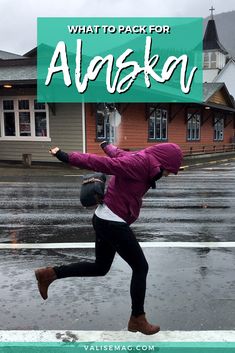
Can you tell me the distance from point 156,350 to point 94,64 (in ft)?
61.0

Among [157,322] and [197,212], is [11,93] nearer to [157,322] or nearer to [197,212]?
[197,212]

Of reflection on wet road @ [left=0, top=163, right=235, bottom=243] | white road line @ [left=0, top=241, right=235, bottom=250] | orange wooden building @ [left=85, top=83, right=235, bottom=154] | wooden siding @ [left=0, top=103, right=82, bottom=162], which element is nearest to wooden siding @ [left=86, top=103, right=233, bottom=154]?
orange wooden building @ [left=85, top=83, right=235, bottom=154]

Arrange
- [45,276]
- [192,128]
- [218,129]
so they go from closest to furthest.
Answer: [45,276] < [192,128] < [218,129]

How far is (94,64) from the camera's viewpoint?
2109 centimetres

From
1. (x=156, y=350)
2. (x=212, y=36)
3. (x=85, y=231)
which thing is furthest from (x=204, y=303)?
(x=212, y=36)

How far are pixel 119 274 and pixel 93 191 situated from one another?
195 centimetres

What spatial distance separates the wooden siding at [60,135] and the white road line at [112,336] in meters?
17.7

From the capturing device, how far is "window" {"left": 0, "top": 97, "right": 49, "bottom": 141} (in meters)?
22.3

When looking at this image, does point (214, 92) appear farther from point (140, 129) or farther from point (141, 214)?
point (141, 214)

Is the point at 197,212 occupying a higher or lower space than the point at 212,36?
lower

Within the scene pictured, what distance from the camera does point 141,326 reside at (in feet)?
12.9

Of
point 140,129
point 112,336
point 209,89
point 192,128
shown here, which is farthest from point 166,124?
point 112,336

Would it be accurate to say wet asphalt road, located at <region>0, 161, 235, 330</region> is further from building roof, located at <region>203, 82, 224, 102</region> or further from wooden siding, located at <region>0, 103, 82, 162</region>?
building roof, located at <region>203, 82, 224, 102</region>

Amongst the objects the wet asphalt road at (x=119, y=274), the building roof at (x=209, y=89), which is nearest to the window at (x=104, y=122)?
the wet asphalt road at (x=119, y=274)
